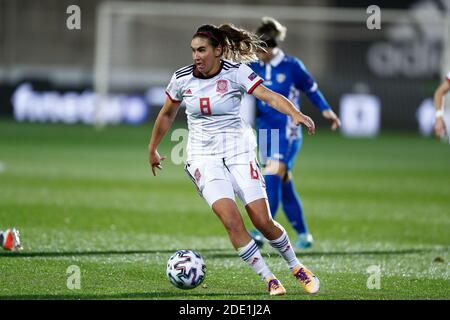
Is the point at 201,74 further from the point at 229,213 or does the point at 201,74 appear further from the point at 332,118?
the point at 332,118

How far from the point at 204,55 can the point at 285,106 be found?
0.74 meters

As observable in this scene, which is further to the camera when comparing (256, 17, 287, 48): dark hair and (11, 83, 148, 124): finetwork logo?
(11, 83, 148, 124): finetwork logo

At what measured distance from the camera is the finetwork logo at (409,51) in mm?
30406

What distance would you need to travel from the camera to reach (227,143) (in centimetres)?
763

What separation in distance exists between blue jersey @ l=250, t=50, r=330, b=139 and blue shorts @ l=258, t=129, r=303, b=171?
0.23 ft

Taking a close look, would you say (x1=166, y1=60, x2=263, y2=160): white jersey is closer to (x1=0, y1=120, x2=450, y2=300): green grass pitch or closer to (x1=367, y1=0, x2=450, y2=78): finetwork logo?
(x1=0, y1=120, x2=450, y2=300): green grass pitch

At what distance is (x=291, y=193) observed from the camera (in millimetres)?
10781

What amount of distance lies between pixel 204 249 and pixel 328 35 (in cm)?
2244

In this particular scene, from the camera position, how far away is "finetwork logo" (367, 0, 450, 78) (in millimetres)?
30406

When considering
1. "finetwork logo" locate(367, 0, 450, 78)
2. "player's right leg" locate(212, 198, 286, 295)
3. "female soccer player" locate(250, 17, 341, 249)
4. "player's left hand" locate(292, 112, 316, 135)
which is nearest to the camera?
"player's left hand" locate(292, 112, 316, 135)

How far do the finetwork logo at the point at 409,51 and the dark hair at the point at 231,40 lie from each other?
74.1 ft

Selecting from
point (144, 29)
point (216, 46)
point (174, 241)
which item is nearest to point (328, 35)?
point (144, 29)

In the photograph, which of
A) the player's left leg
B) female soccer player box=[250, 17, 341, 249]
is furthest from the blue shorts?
the player's left leg
